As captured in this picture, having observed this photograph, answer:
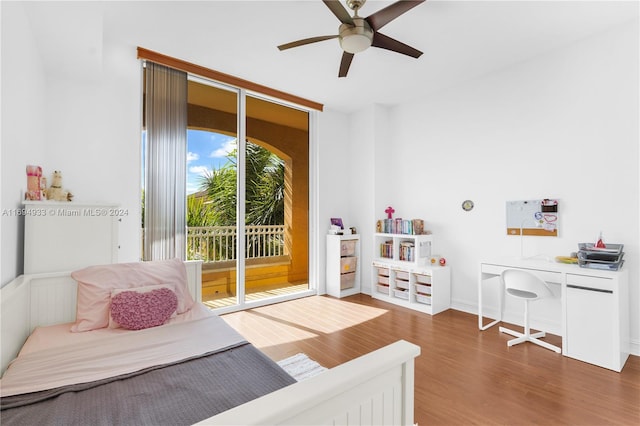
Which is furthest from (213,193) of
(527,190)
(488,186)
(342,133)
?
(527,190)

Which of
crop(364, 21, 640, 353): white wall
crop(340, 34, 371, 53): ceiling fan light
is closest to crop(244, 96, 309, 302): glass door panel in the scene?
crop(364, 21, 640, 353): white wall

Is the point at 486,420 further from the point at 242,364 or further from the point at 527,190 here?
the point at 527,190

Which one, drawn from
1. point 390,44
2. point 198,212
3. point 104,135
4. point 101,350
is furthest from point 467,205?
point 104,135

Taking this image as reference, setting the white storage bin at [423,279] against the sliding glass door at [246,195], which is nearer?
the sliding glass door at [246,195]

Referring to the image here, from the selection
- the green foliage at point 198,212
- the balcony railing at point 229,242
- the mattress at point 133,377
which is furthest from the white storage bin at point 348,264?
the mattress at point 133,377

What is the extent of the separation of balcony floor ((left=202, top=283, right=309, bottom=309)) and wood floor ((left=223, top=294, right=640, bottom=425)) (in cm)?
23

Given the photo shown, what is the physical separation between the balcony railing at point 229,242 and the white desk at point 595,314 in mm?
3145

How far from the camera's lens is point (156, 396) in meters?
1.24

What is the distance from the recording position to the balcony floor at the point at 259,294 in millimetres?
3709

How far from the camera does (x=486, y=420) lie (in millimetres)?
1809

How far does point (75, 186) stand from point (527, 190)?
453 cm

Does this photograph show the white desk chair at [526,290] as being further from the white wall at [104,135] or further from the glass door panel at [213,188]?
the white wall at [104,135]

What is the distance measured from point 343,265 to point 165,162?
2714 millimetres

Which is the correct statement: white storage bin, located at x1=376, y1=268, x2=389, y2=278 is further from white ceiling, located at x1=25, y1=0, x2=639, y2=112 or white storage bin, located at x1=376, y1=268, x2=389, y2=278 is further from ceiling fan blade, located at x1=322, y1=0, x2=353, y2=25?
ceiling fan blade, located at x1=322, y1=0, x2=353, y2=25
